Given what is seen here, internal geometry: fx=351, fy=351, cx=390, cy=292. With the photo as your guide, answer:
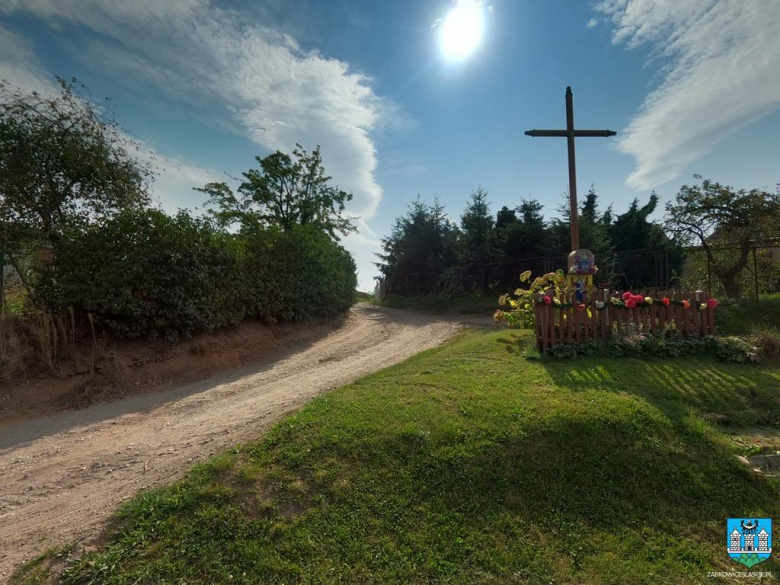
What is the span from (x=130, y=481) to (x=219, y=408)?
6.47 ft

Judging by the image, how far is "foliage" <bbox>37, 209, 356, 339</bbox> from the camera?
6.76 m

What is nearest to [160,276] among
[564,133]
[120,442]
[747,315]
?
[120,442]

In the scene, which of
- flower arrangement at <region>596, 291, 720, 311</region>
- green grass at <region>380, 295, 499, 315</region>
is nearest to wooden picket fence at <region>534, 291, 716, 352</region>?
flower arrangement at <region>596, 291, 720, 311</region>

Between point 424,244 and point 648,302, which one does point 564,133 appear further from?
point 424,244

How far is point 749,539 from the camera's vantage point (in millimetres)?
2744

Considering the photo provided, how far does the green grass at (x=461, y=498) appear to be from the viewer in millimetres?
2357

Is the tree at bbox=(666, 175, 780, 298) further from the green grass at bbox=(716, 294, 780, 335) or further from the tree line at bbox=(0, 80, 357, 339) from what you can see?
the tree line at bbox=(0, 80, 357, 339)

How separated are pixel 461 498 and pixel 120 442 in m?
4.08

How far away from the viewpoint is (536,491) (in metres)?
3.02

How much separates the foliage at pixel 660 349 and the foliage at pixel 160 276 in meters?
7.39

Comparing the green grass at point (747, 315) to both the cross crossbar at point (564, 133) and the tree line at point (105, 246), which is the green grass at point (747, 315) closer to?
the cross crossbar at point (564, 133)

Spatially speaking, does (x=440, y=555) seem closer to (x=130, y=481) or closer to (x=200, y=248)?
(x=130, y=481)

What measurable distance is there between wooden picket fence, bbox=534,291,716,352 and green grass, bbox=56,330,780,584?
197 cm

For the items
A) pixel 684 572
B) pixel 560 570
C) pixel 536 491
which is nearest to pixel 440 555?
pixel 560 570
